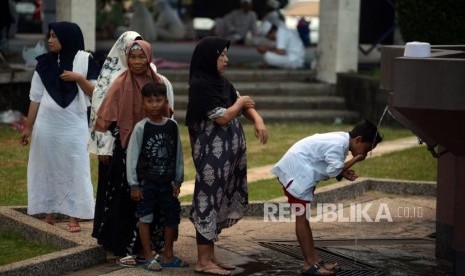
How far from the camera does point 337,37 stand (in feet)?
58.2

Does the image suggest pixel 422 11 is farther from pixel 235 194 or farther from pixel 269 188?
pixel 235 194

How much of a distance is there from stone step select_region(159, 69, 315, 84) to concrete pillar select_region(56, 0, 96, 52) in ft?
5.72

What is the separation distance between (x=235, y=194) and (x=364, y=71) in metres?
10.7

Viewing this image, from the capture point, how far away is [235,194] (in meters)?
8.34

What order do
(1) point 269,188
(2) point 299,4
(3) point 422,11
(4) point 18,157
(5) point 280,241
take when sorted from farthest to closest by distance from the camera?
(2) point 299,4 → (3) point 422,11 → (4) point 18,157 → (1) point 269,188 → (5) point 280,241

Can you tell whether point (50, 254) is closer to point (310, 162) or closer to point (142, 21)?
point (310, 162)

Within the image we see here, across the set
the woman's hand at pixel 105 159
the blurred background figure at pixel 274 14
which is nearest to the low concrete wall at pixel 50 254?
the woman's hand at pixel 105 159

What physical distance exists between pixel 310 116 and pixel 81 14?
11.7 ft

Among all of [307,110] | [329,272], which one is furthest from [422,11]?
[329,272]

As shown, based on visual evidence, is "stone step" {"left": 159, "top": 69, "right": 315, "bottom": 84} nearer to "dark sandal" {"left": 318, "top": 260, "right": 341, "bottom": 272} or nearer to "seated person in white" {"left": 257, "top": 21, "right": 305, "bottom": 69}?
"seated person in white" {"left": 257, "top": 21, "right": 305, "bottom": 69}

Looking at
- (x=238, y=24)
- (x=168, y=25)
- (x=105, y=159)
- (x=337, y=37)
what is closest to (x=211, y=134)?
(x=105, y=159)

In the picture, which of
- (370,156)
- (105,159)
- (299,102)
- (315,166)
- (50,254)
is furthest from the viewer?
(299,102)

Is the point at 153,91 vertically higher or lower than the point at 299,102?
higher

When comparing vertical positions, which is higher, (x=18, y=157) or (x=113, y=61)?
(x=113, y=61)
